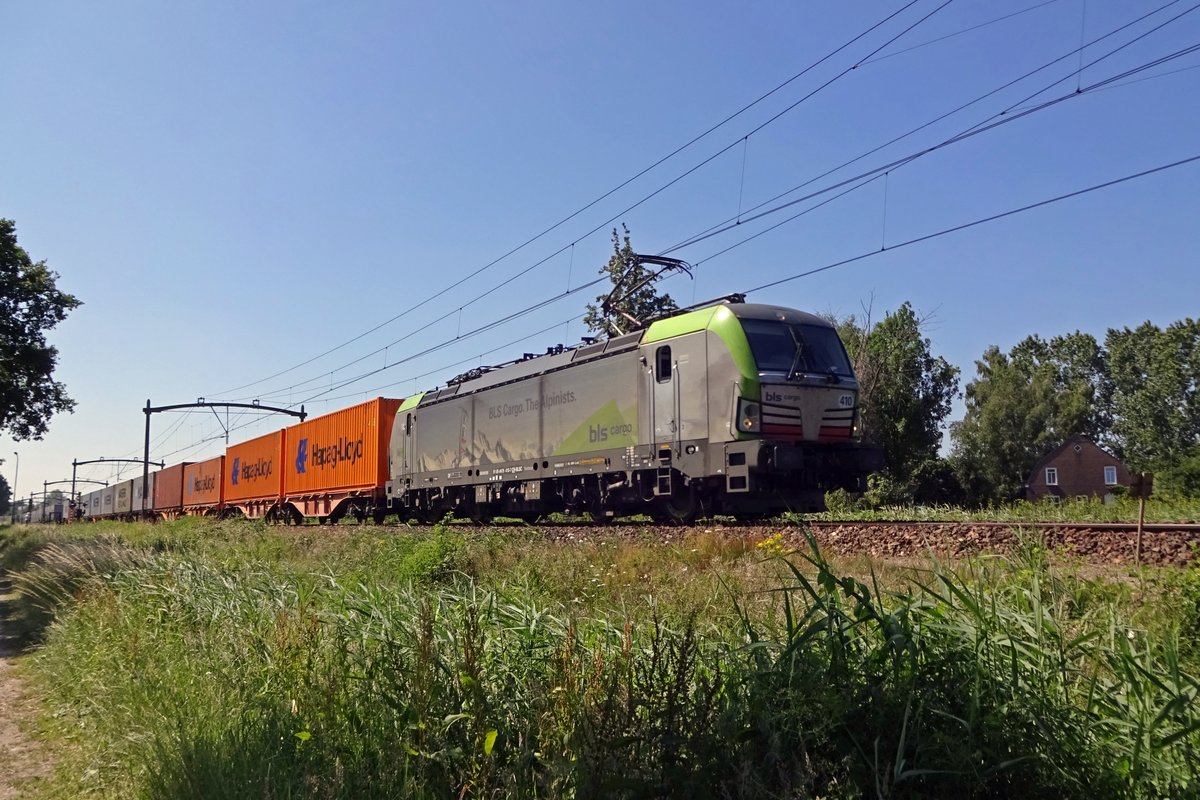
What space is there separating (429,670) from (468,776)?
0.64 meters

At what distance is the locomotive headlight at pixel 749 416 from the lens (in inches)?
524

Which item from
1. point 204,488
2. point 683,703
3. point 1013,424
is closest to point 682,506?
point 683,703

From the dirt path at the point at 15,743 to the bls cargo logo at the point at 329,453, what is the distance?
18009 millimetres

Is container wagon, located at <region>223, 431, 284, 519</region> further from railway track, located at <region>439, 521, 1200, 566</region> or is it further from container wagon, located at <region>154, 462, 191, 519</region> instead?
railway track, located at <region>439, 521, 1200, 566</region>

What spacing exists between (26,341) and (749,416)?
80.3 ft

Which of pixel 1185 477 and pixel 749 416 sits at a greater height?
pixel 749 416

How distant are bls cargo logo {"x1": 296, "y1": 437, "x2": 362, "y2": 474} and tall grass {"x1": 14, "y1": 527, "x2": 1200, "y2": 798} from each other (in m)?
21.4

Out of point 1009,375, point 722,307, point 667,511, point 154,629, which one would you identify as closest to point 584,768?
point 154,629

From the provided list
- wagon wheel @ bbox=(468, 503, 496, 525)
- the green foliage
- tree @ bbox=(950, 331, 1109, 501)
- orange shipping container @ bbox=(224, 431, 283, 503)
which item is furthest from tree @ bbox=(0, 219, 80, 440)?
tree @ bbox=(950, 331, 1109, 501)

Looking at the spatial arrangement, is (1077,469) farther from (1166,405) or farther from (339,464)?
(339,464)

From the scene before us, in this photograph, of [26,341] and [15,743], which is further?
[26,341]

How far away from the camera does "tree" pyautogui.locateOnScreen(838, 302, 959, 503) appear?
4262 centimetres

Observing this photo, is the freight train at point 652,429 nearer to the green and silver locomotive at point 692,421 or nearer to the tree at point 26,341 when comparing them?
the green and silver locomotive at point 692,421

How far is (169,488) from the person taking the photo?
48625 millimetres
